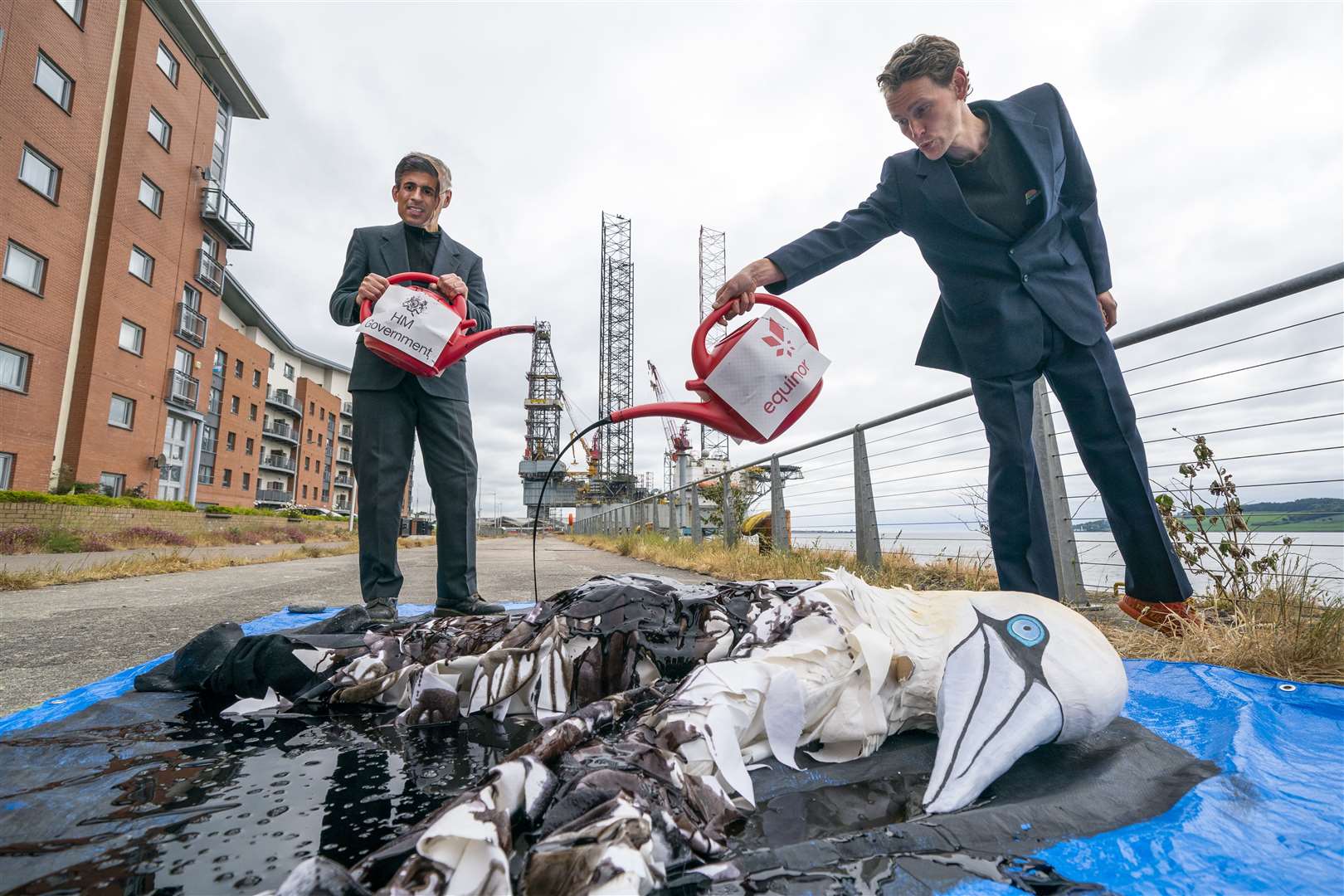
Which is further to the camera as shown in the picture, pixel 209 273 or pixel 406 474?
pixel 209 273

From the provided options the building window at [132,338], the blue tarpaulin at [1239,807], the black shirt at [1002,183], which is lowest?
the blue tarpaulin at [1239,807]

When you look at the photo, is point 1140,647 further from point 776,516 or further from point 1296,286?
point 776,516

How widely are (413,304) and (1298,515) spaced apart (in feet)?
11.4

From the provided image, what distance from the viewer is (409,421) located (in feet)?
8.95

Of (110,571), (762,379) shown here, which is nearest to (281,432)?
(110,571)

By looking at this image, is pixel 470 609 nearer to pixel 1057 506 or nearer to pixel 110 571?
pixel 1057 506

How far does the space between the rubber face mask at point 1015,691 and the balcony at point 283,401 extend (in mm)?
44113

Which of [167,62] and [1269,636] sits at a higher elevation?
[167,62]

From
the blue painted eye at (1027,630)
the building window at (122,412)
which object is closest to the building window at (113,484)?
the building window at (122,412)

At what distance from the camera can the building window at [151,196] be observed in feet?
54.2

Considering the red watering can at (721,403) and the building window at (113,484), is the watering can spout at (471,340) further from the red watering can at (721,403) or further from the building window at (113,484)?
the building window at (113,484)

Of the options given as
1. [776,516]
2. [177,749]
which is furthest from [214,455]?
[177,749]

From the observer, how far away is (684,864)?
75 centimetres

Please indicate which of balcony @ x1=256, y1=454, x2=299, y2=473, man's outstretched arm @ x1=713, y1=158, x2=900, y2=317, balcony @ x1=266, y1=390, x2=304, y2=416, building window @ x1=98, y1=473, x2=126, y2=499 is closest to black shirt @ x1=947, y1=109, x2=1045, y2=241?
man's outstretched arm @ x1=713, y1=158, x2=900, y2=317
